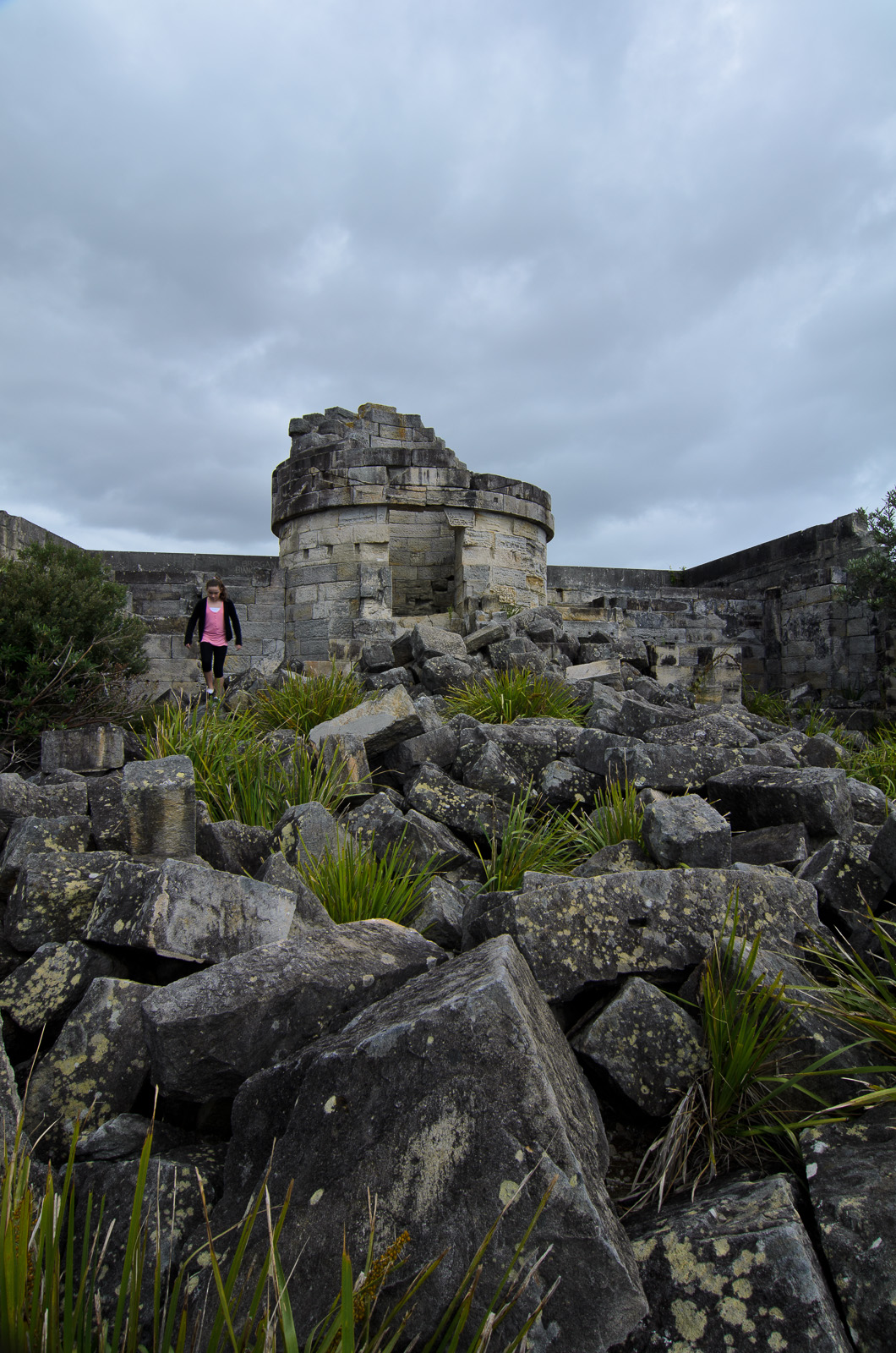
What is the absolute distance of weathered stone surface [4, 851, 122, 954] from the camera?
→ 2.91 metres

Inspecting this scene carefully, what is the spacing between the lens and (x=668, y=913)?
2639 millimetres

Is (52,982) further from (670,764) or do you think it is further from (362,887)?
(670,764)

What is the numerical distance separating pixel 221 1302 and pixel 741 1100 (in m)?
1.42

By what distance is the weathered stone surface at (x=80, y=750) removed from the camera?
5.38m

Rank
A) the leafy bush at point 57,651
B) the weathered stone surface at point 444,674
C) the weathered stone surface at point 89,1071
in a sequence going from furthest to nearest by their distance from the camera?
the weathered stone surface at point 444,674, the leafy bush at point 57,651, the weathered stone surface at point 89,1071

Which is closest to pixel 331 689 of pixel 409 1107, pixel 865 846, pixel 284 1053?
pixel 865 846

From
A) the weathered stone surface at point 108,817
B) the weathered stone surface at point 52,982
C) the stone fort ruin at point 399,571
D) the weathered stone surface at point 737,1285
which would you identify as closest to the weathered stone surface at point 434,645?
the stone fort ruin at point 399,571

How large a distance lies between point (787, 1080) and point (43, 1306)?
1.67 metres

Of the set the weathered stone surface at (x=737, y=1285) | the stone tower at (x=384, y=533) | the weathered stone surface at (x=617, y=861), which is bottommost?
the weathered stone surface at (x=737, y=1285)

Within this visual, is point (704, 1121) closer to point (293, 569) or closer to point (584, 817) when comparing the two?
point (584, 817)

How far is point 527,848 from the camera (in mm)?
4074

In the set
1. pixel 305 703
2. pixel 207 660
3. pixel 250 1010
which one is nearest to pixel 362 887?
pixel 250 1010

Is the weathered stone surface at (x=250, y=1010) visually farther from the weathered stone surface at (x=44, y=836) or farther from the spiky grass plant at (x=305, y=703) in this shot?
the spiky grass plant at (x=305, y=703)

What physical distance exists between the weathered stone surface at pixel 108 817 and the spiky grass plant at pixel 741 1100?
2.69 metres
